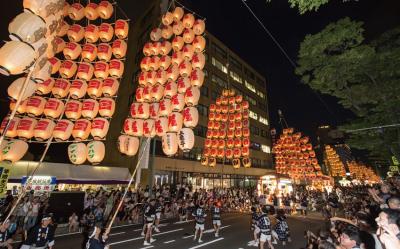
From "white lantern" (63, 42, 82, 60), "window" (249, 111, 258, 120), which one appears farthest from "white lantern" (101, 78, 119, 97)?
"window" (249, 111, 258, 120)

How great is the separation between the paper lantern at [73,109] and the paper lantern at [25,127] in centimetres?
163

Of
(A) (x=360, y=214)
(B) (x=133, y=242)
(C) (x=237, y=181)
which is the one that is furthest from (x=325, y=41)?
(C) (x=237, y=181)

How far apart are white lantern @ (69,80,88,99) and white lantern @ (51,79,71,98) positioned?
320 mm

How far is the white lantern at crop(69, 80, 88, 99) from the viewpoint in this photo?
11984 millimetres

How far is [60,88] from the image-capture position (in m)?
11.9

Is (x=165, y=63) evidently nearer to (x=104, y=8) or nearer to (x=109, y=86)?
(x=109, y=86)

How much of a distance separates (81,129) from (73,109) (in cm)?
110

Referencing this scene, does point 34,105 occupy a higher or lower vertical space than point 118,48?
lower

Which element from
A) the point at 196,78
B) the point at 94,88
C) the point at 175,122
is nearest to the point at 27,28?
the point at 94,88

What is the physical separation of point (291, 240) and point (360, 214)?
7.38m

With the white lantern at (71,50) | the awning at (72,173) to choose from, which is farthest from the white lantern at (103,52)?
the awning at (72,173)

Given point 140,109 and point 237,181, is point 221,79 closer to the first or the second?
point 237,181

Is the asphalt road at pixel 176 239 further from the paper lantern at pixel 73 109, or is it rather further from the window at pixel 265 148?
the window at pixel 265 148

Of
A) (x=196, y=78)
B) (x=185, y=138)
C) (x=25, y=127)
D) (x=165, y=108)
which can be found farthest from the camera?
(x=196, y=78)
